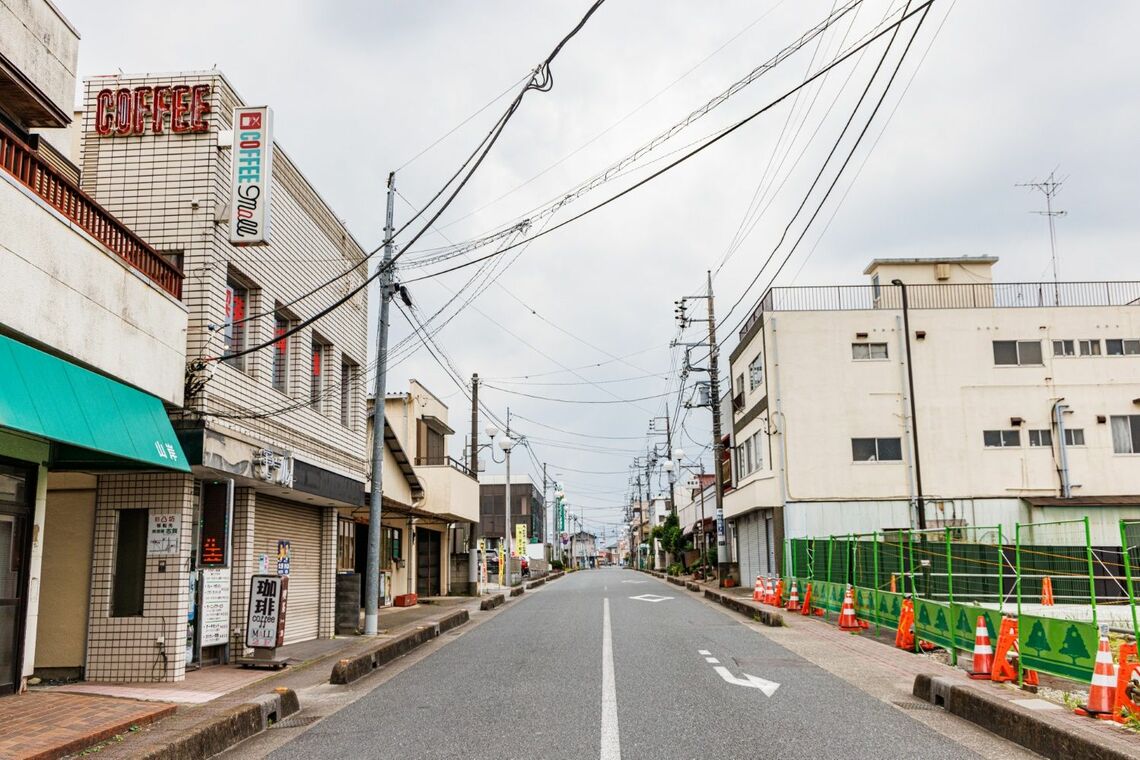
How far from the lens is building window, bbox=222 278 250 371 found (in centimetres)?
1441

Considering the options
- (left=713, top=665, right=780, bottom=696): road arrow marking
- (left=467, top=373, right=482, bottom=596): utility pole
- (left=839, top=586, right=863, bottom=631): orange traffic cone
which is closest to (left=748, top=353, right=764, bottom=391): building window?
(left=467, top=373, right=482, bottom=596): utility pole

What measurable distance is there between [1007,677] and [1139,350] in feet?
94.9

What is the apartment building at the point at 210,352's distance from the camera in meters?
12.3

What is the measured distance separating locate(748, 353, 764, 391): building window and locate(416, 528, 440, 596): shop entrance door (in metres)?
13.9

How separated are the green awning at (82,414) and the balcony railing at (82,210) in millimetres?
1724

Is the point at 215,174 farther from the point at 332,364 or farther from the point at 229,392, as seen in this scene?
the point at 332,364

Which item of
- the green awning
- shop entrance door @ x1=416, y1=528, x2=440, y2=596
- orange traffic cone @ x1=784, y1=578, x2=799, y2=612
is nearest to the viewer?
the green awning

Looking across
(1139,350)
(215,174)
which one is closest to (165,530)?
(215,174)

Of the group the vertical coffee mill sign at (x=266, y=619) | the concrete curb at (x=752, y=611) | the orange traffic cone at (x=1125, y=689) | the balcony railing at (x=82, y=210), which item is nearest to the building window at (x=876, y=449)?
the concrete curb at (x=752, y=611)

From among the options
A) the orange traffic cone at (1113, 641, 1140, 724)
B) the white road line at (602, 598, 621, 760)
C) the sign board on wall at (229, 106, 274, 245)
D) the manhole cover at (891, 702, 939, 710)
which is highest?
the sign board on wall at (229, 106, 274, 245)

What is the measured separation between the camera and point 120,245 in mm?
11664

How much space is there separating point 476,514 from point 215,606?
24.2m

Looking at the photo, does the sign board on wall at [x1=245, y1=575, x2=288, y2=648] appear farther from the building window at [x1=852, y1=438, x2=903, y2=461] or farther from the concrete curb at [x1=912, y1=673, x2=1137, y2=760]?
the building window at [x1=852, y1=438, x2=903, y2=461]

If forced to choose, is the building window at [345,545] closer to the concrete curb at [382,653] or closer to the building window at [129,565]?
the concrete curb at [382,653]
